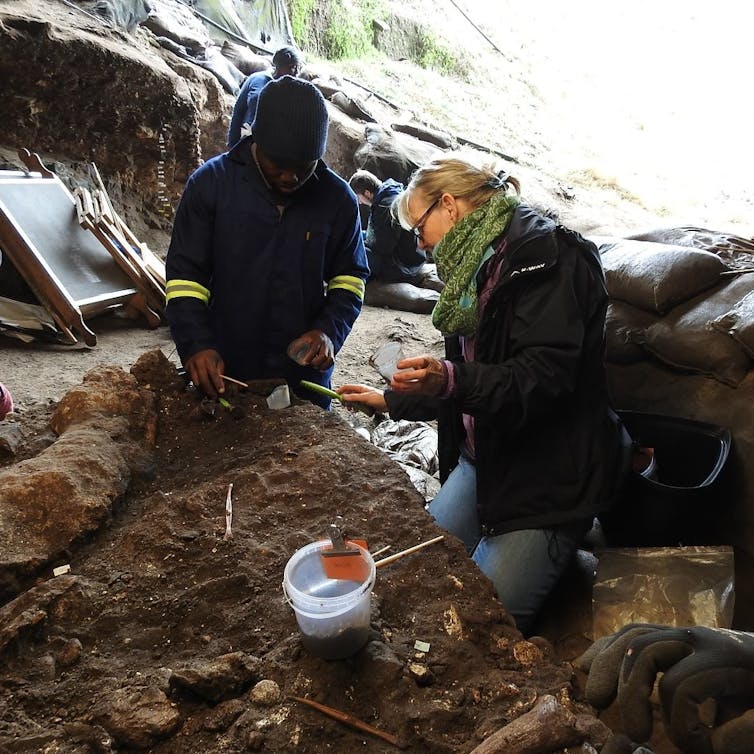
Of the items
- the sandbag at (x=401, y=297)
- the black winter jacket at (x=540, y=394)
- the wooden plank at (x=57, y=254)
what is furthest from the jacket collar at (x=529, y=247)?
the sandbag at (x=401, y=297)

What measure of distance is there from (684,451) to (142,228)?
20.1ft

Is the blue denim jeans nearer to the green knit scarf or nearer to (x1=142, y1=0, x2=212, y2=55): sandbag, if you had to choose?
the green knit scarf

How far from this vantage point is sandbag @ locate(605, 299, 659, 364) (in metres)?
3.69

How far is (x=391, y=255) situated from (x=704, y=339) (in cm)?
457

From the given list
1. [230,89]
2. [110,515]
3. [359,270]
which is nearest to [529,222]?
[359,270]

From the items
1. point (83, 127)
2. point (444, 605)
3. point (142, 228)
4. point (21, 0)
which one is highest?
point (21, 0)

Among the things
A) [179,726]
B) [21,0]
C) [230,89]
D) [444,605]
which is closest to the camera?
[179,726]

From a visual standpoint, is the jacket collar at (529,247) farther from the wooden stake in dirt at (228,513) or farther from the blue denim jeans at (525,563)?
the wooden stake in dirt at (228,513)

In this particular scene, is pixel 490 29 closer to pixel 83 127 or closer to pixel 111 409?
pixel 83 127

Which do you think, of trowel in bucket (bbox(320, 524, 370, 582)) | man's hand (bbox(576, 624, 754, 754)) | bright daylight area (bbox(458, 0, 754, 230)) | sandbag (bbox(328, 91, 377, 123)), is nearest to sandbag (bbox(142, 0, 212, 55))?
sandbag (bbox(328, 91, 377, 123))

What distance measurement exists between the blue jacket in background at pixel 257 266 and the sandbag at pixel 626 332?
1.68m

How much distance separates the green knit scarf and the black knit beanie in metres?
0.75

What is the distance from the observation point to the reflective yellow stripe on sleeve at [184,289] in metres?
2.74

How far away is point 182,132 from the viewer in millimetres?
7133
